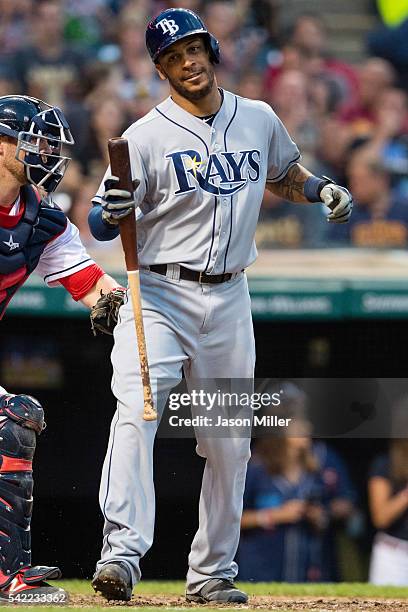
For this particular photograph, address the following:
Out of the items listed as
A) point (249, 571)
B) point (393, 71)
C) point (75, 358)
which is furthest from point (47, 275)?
point (393, 71)

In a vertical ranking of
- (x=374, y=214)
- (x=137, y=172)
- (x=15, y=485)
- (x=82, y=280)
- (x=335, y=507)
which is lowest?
(x=335, y=507)

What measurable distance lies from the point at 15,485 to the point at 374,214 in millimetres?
4658

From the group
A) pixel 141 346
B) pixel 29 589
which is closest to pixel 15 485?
pixel 29 589

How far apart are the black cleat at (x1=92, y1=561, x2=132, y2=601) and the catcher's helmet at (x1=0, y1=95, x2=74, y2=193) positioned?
1245 millimetres

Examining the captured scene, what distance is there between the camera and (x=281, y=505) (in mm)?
7441

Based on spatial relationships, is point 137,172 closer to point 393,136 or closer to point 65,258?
point 65,258

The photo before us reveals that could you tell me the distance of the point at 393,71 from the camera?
Answer: 8.97 m

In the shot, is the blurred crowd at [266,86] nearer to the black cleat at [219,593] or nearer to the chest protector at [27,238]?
the chest protector at [27,238]

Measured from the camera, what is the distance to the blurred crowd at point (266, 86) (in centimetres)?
802

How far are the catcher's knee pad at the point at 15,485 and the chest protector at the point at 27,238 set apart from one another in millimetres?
436

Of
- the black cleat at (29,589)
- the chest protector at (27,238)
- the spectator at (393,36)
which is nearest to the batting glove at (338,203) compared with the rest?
the chest protector at (27,238)

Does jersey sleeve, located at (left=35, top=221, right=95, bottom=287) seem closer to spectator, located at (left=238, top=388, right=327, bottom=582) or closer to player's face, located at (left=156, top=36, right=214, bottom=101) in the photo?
player's face, located at (left=156, top=36, right=214, bottom=101)

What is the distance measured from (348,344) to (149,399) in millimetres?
3767

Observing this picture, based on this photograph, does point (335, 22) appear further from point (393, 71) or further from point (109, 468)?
point (109, 468)
